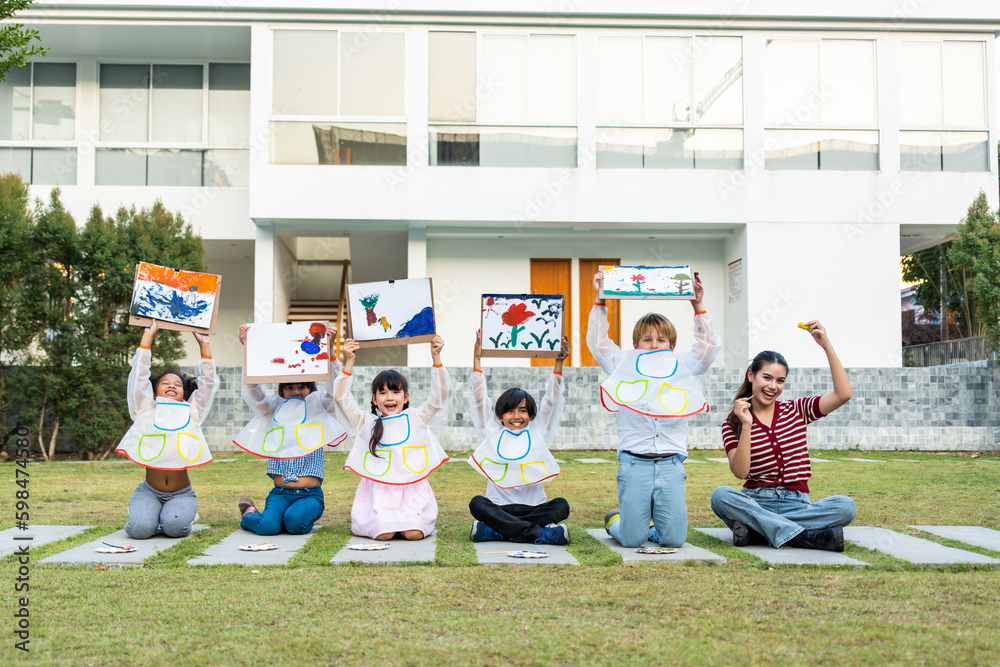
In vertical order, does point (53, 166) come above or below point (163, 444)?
above

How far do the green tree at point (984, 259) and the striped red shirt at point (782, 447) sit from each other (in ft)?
34.3

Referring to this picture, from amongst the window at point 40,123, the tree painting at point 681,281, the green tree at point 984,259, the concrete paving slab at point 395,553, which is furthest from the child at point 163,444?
the window at point 40,123

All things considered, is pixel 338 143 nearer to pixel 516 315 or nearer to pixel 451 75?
pixel 451 75

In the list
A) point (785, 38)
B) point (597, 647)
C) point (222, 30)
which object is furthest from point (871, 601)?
point (222, 30)

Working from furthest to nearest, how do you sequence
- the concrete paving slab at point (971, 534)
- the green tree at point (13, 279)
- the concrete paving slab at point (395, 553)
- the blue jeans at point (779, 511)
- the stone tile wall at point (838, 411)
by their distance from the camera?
the stone tile wall at point (838, 411) < the green tree at point (13, 279) < the concrete paving slab at point (971, 534) < the blue jeans at point (779, 511) < the concrete paving slab at point (395, 553)

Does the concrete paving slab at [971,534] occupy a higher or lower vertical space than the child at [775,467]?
lower

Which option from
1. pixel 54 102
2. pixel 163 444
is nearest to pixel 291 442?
pixel 163 444

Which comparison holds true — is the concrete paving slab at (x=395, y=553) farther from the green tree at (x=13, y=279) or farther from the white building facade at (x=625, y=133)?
the white building facade at (x=625, y=133)

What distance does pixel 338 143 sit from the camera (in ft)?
50.0

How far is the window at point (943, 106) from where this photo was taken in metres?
15.8

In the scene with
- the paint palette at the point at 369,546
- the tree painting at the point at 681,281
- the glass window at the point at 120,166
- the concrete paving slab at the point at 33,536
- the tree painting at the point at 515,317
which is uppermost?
the glass window at the point at 120,166

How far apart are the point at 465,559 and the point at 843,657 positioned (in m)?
2.26

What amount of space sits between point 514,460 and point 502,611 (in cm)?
215

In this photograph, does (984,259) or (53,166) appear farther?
(53,166)
